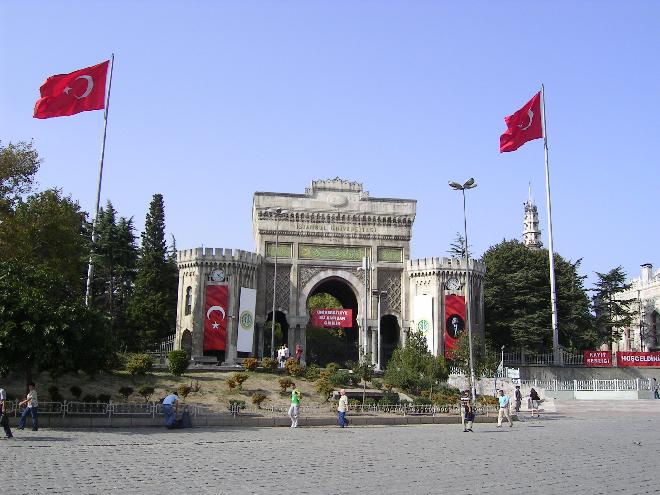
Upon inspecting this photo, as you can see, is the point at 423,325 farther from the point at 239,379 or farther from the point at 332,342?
the point at 239,379

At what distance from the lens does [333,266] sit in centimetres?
4800

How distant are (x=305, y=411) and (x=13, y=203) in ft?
48.3

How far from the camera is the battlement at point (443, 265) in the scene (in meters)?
46.4

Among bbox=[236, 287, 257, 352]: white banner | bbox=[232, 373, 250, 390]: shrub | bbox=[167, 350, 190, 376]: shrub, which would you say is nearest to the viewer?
bbox=[232, 373, 250, 390]: shrub

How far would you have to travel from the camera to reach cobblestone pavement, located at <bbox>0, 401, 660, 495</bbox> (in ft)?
35.5

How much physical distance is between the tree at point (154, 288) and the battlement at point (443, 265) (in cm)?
1672

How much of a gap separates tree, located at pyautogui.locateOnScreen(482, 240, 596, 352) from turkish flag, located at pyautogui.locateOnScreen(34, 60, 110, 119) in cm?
3079

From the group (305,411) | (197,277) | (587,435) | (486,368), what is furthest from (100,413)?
(197,277)

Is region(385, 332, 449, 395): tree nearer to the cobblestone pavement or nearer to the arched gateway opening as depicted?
the cobblestone pavement

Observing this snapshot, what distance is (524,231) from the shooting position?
112m

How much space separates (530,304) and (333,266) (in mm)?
14039

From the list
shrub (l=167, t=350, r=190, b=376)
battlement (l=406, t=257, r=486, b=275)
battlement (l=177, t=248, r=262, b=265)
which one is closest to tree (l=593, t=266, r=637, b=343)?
battlement (l=406, t=257, r=486, b=275)

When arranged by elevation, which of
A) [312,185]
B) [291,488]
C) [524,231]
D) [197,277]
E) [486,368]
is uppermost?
[524,231]

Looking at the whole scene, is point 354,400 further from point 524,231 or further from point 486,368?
point 524,231
